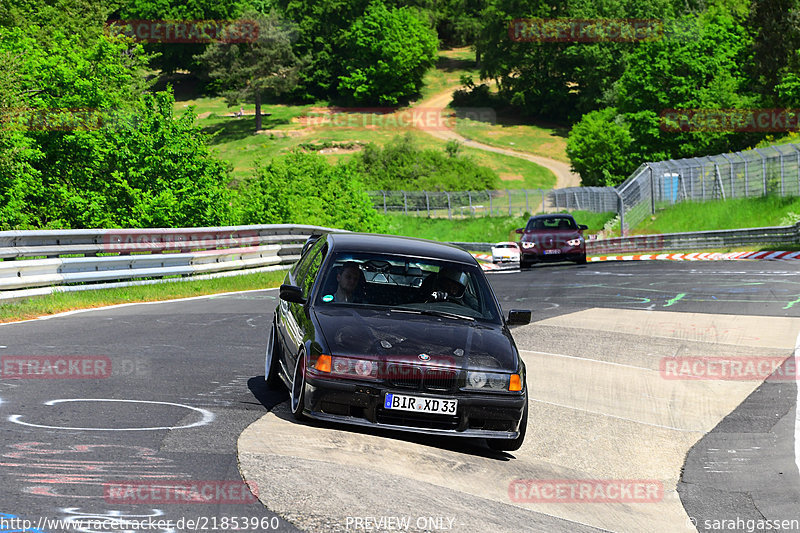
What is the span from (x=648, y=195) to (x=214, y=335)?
43.0m

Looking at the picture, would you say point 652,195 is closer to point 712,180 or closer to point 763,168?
point 712,180

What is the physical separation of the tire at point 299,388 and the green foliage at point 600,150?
7626 cm

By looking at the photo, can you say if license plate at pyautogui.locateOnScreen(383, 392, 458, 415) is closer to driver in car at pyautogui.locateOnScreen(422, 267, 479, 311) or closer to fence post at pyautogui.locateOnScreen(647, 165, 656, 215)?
driver in car at pyautogui.locateOnScreen(422, 267, 479, 311)

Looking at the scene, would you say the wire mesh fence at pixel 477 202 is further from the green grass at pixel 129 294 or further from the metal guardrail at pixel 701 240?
the green grass at pixel 129 294

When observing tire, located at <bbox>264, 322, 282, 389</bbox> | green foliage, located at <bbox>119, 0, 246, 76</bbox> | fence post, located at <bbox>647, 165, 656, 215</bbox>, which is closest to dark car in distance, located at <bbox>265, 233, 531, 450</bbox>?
tire, located at <bbox>264, 322, 282, 389</bbox>

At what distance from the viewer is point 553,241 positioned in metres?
32.0

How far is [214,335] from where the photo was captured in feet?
42.8

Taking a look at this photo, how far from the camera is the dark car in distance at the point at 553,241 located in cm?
3195

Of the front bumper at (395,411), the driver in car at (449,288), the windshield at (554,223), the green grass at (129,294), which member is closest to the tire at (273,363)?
the driver in car at (449,288)

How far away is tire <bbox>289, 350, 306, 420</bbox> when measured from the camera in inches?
297

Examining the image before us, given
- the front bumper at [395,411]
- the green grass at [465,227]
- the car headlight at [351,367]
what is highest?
the car headlight at [351,367]

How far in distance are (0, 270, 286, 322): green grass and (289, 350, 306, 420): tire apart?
7.71m

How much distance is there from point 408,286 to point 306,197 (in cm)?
3022

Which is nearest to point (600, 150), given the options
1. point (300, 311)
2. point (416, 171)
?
point (416, 171)
